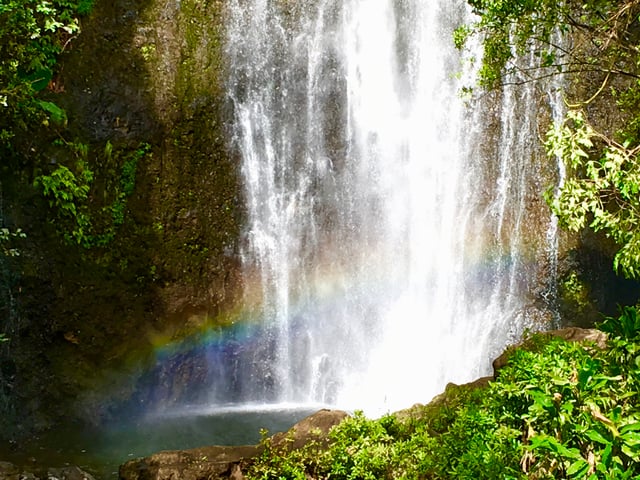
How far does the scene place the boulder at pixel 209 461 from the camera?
18.4 ft

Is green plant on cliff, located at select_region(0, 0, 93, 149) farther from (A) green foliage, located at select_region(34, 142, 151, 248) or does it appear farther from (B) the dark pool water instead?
(B) the dark pool water

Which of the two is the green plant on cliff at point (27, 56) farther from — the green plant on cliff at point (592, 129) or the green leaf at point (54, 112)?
the green plant on cliff at point (592, 129)

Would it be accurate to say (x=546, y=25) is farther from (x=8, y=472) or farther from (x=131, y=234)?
(x=131, y=234)

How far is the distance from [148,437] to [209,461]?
16.3 ft

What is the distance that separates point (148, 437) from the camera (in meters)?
10.2

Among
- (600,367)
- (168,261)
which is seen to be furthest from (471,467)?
(168,261)

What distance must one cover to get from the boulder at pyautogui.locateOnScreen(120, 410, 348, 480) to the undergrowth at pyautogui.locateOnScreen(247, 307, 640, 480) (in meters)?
0.17

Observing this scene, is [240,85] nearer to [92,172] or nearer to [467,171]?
[92,172]

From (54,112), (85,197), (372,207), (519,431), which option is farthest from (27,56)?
(519,431)

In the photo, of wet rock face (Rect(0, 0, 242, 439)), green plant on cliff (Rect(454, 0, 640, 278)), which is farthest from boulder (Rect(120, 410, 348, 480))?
wet rock face (Rect(0, 0, 242, 439))

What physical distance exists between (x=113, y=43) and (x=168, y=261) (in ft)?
14.2

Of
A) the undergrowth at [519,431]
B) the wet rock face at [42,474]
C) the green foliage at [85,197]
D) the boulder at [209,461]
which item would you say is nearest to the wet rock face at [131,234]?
the green foliage at [85,197]

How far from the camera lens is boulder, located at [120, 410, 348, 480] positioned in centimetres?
562

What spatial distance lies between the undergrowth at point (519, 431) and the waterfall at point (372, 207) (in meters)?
5.78
